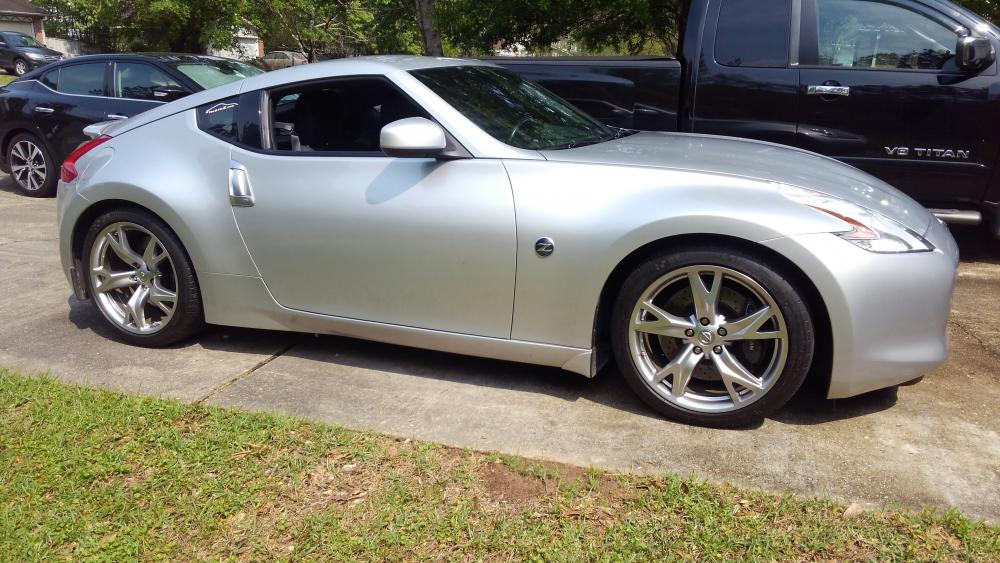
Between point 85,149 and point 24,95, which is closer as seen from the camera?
point 85,149

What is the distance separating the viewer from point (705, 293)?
11.0 ft

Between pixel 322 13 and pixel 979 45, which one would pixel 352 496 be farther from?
→ pixel 322 13

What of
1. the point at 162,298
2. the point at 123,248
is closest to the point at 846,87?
the point at 162,298

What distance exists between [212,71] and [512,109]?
19.5ft

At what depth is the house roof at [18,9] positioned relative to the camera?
44.5 meters

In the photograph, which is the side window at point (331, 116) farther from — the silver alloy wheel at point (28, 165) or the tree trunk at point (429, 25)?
the silver alloy wheel at point (28, 165)

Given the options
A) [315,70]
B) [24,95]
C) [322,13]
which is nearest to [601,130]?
[315,70]

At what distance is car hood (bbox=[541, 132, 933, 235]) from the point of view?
11.4 feet

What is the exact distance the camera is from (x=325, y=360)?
4.30 metres

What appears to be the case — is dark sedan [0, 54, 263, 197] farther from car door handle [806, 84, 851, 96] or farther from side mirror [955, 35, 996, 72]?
side mirror [955, 35, 996, 72]

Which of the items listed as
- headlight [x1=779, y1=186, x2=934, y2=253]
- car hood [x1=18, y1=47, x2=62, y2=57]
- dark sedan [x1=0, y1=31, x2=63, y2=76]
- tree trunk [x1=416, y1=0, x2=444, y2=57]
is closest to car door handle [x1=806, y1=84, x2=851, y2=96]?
headlight [x1=779, y1=186, x2=934, y2=253]

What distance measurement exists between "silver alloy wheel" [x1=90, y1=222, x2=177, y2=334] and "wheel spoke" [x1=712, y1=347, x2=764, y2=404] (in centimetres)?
281

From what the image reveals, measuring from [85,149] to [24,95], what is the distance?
5396 mm

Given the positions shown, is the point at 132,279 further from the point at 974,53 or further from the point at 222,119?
the point at 974,53
